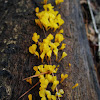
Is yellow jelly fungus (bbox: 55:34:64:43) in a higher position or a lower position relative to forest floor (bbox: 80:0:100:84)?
higher

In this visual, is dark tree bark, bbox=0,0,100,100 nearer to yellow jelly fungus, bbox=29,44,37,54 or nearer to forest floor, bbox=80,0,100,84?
yellow jelly fungus, bbox=29,44,37,54

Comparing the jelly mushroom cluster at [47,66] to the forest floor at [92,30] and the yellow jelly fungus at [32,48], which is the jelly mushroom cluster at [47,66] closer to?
the yellow jelly fungus at [32,48]

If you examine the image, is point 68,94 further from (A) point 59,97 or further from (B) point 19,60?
(B) point 19,60

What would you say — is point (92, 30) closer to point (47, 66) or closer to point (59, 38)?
point (59, 38)

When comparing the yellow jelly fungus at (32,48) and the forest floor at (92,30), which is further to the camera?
the forest floor at (92,30)

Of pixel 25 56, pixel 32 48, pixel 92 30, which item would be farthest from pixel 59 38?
pixel 92 30

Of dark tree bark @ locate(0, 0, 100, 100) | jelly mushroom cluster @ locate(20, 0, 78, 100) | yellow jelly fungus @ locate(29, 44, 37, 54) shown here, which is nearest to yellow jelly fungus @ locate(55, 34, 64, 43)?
jelly mushroom cluster @ locate(20, 0, 78, 100)

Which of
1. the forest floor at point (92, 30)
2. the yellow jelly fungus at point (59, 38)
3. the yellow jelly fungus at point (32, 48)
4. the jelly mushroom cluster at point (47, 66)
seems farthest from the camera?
the forest floor at point (92, 30)

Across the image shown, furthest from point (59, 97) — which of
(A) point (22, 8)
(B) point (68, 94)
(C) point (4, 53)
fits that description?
(A) point (22, 8)

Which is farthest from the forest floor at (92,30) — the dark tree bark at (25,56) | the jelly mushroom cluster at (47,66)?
the jelly mushroom cluster at (47,66)
